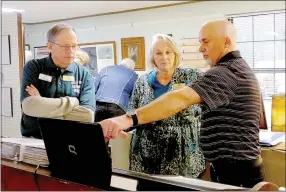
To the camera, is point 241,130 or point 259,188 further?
point 241,130

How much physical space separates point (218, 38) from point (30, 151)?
73 cm

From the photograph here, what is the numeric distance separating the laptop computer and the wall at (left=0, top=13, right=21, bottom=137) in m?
0.72

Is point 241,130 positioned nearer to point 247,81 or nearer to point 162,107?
point 247,81

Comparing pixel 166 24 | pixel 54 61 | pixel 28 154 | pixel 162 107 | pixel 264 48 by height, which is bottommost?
pixel 28 154

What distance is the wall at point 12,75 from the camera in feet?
5.27

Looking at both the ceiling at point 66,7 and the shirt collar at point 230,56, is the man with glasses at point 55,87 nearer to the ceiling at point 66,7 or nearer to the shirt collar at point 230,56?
the shirt collar at point 230,56

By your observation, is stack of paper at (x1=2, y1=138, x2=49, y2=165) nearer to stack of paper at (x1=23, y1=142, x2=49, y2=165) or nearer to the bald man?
stack of paper at (x1=23, y1=142, x2=49, y2=165)

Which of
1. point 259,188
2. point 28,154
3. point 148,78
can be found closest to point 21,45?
point 148,78

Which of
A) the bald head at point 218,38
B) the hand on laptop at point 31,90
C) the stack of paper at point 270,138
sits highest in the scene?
the bald head at point 218,38

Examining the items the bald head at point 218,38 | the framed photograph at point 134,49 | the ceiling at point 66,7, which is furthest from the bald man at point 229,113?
the framed photograph at point 134,49

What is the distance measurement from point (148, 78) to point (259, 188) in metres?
0.97

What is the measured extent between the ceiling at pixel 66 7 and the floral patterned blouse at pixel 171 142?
137 centimetres

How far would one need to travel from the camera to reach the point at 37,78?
1.37 m

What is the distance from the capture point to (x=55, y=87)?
1377mm
